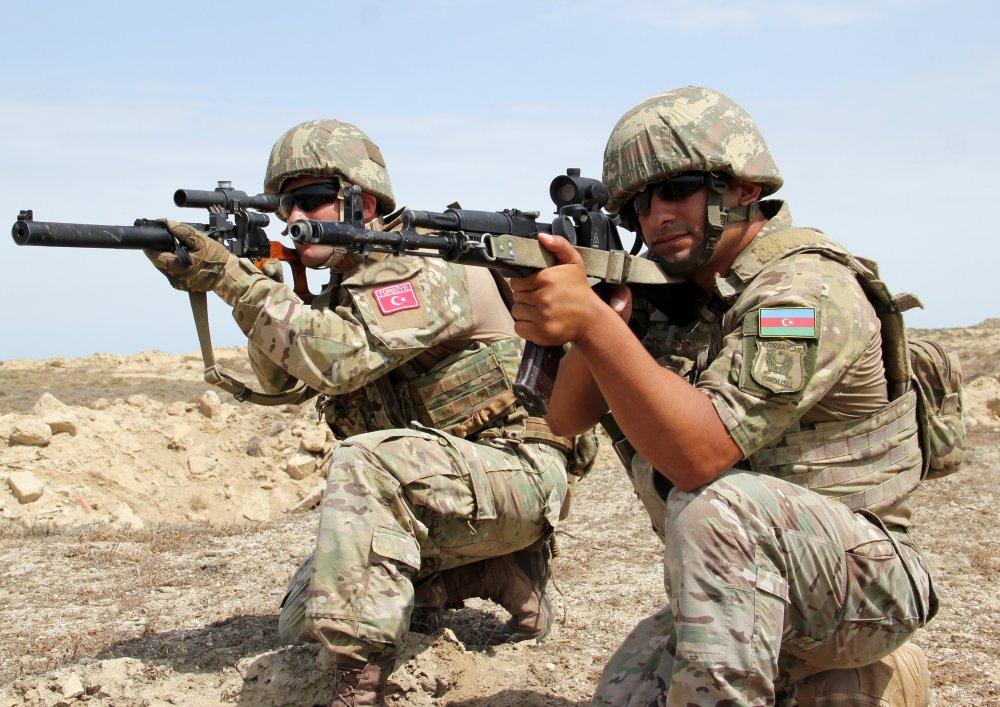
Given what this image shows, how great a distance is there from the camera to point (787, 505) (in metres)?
2.96

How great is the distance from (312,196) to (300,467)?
19.7 ft

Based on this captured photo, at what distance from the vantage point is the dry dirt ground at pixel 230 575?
4023 mm

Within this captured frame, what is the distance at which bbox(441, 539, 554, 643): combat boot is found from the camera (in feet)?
15.3

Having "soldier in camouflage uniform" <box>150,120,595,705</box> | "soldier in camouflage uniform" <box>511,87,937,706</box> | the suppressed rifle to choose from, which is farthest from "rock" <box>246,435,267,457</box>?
"soldier in camouflage uniform" <box>511,87,937,706</box>

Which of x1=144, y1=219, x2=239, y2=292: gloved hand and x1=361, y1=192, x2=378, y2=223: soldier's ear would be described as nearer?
x1=144, y1=219, x2=239, y2=292: gloved hand

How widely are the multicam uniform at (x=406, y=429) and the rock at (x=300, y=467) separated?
5844 millimetres

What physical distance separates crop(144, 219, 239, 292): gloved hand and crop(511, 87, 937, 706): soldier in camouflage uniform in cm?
167

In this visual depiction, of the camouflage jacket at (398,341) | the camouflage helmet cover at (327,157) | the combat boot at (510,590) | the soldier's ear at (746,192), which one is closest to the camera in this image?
the soldier's ear at (746,192)

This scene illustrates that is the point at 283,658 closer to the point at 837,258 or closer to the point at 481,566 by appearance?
the point at 481,566

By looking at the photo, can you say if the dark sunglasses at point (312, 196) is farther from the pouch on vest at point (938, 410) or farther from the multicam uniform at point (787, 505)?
the pouch on vest at point (938, 410)

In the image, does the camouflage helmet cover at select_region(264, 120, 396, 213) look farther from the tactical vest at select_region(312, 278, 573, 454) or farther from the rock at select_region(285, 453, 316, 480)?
the rock at select_region(285, 453, 316, 480)

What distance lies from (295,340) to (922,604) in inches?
97.6

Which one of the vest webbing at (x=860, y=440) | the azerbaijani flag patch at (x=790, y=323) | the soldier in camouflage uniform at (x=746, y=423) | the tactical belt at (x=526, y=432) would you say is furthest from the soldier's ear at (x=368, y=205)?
the azerbaijani flag patch at (x=790, y=323)

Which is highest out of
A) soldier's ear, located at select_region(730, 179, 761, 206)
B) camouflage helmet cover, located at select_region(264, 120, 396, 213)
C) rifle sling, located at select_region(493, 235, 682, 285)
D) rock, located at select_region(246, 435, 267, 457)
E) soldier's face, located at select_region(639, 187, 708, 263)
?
camouflage helmet cover, located at select_region(264, 120, 396, 213)
